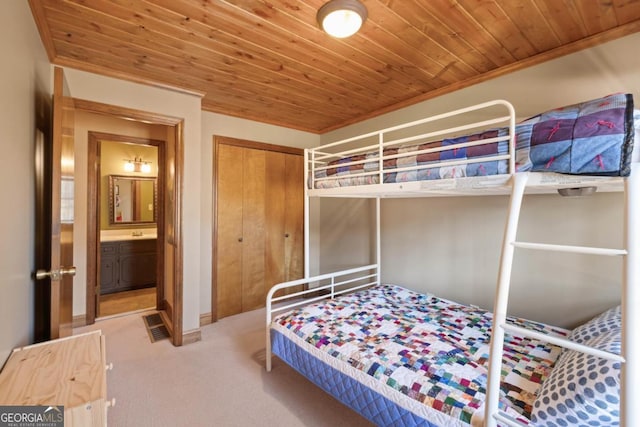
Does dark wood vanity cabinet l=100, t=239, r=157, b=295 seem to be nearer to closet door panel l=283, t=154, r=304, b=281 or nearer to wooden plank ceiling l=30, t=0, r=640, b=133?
closet door panel l=283, t=154, r=304, b=281

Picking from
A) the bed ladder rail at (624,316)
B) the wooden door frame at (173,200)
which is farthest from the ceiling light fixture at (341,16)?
the wooden door frame at (173,200)

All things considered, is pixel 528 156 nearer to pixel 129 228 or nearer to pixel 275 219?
pixel 275 219

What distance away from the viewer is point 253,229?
3.46 metres

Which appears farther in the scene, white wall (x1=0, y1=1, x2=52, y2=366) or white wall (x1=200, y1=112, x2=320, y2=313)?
white wall (x1=200, y1=112, x2=320, y2=313)

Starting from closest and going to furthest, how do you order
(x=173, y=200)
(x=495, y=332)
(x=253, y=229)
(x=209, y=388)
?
(x=495, y=332), (x=209, y=388), (x=173, y=200), (x=253, y=229)

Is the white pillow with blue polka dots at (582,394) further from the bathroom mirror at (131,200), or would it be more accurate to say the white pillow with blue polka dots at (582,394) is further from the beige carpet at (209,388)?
the bathroom mirror at (131,200)

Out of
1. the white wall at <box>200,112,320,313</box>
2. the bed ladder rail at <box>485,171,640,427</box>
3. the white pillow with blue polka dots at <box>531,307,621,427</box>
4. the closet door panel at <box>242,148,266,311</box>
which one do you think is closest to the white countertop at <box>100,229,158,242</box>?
the white wall at <box>200,112,320,313</box>

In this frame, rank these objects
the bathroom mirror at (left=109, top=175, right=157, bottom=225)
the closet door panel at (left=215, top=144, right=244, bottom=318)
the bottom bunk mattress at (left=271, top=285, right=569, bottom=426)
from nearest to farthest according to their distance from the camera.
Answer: the bottom bunk mattress at (left=271, top=285, right=569, bottom=426) < the closet door panel at (left=215, top=144, right=244, bottom=318) < the bathroom mirror at (left=109, top=175, right=157, bottom=225)

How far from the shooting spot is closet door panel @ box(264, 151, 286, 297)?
3580mm

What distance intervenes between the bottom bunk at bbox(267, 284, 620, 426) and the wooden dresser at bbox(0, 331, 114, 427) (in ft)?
3.46

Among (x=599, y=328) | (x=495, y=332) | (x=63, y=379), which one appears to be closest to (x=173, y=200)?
(x=63, y=379)

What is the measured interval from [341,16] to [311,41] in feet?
1.33

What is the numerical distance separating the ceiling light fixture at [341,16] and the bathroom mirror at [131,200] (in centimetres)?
416

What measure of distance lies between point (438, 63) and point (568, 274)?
1.79m
